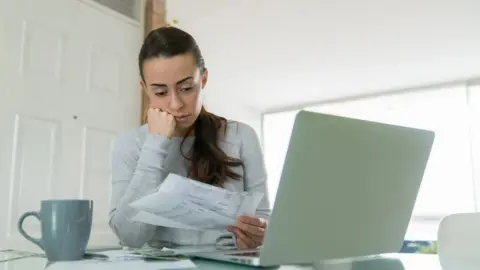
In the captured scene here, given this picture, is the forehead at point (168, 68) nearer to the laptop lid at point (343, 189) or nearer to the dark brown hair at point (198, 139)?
the dark brown hair at point (198, 139)

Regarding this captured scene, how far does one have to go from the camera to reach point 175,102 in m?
1.04

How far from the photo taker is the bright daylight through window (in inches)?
123

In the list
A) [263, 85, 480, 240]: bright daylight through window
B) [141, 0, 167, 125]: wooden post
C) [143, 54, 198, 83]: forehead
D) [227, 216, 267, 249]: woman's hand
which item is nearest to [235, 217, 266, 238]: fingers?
[227, 216, 267, 249]: woman's hand

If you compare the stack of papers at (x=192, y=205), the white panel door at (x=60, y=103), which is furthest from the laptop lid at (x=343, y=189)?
the white panel door at (x=60, y=103)

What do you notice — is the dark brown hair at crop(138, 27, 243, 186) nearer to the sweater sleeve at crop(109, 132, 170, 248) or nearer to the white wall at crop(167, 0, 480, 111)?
the sweater sleeve at crop(109, 132, 170, 248)

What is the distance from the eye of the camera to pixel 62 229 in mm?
655

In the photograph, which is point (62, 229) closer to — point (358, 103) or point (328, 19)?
point (328, 19)

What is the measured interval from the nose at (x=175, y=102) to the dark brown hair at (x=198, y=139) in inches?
3.6

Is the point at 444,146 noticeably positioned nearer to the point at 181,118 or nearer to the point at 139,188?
the point at 181,118

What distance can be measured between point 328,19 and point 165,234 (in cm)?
206

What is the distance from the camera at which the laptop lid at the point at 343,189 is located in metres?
0.55

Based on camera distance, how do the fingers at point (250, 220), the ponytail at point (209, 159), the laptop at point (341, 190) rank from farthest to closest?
the ponytail at point (209, 159) < the fingers at point (250, 220) < the laptop at point (341, 190)

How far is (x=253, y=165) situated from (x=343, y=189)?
53cm

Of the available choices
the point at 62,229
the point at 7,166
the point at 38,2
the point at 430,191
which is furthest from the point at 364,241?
the point at 430,191
